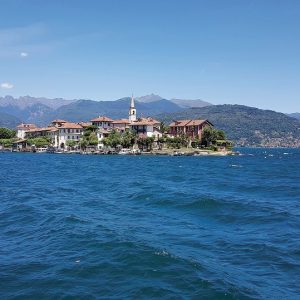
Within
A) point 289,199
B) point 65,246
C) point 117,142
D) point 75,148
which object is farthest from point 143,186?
point 75,148

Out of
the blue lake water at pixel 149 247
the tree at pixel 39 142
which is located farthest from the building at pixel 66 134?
the blue lake water at pixel 149 247

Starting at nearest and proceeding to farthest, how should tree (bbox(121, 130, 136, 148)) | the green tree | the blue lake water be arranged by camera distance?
the blue lake water, tree (bbox(121, 130, 136, 148)), the green tree

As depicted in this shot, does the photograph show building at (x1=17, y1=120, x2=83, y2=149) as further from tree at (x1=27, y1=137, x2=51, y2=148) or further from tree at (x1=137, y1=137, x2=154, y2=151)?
tree at (x1=137, y1=137, x2=154, y2=151)

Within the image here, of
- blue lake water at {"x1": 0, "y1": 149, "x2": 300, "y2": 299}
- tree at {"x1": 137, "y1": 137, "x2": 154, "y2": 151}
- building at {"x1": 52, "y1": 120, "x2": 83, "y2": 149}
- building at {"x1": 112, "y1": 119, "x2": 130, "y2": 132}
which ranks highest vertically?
building at {"x1": 112, "y1": 119, "x2": 130, "y2": 132}

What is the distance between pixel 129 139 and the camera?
453 feet

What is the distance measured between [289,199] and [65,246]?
23.6m

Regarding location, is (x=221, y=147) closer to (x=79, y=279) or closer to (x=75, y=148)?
(x=75, y=148)

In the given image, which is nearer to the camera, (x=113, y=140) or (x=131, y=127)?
(x=113, y=140)

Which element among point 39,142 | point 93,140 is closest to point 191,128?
point 93,140

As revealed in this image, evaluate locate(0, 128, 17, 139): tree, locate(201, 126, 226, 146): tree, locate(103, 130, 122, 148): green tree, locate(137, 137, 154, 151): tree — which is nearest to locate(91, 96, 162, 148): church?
locate(137, 137, 154, 151): tree

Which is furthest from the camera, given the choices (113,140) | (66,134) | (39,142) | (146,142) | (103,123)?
(103,123)

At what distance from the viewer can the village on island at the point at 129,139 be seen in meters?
139

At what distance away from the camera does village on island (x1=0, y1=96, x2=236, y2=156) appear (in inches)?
5468

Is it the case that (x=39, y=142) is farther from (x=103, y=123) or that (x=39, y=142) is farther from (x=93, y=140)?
(x=103, y=123)
